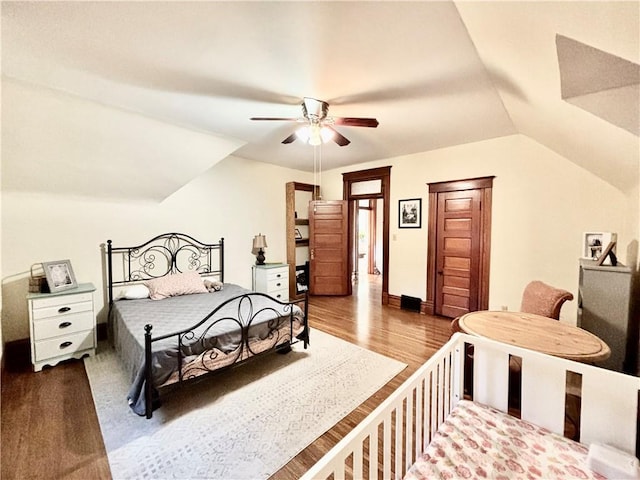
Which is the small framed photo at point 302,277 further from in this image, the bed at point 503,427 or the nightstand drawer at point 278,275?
the bed at point 503,427

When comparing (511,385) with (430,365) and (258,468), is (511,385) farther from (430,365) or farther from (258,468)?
(258,468)

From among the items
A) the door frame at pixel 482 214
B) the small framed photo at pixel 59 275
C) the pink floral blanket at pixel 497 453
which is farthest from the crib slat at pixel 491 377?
the small framed photo at pixel 59 275

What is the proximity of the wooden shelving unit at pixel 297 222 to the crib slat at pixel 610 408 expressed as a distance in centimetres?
432

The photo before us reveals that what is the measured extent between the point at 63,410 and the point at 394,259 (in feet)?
14.2

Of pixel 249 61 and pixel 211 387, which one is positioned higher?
pixel 249 61

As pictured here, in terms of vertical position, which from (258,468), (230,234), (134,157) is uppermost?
(134,157)

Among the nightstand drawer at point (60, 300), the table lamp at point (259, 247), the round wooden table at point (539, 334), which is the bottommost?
the nightstand drawer at point (60, 300)

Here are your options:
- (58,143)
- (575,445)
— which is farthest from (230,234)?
(575,445)

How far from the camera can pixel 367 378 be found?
93.4 inches

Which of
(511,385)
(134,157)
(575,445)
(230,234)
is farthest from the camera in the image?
(230,234)

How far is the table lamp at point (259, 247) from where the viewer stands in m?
4.53

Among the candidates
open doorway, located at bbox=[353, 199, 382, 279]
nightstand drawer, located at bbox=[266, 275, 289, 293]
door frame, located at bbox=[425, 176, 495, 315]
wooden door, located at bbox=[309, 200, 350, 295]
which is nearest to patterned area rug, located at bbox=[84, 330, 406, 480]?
nightstand drawer, located at bbox=[266, 275, 289, 293]

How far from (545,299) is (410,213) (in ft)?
8.07

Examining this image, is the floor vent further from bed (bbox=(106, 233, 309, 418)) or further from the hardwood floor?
bed (bbox=(106, 233, 309, 418))
